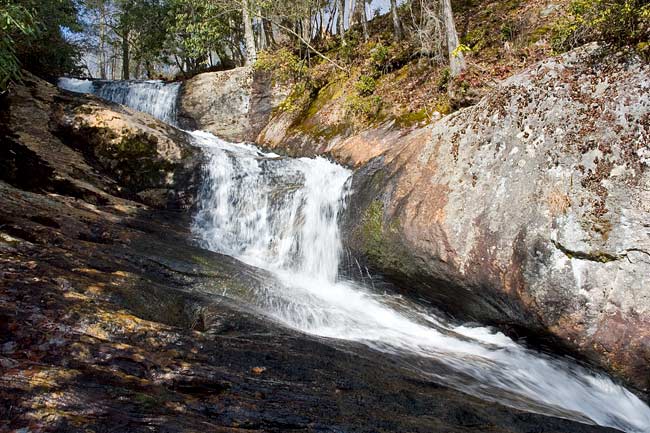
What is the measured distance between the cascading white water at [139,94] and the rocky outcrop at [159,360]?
450 inches

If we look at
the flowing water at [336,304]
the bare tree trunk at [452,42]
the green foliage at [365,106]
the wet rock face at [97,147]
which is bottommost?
the flowing water at [336,304]

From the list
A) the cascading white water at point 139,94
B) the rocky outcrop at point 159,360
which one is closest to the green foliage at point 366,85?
the rocky outcrop at point 159,360

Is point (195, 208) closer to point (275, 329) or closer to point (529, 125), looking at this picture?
point (275, 329)

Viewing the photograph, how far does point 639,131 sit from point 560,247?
1655mm

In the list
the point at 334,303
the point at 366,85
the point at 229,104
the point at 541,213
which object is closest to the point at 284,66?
the point at 229,104

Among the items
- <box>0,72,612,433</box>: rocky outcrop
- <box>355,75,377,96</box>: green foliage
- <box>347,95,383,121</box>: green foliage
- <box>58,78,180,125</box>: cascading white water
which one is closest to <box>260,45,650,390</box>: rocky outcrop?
<box>0,72,612,433</box>: rocky outcrop

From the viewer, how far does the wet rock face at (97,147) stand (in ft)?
25.3

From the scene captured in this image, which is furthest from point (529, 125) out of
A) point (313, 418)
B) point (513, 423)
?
point (313, 418)

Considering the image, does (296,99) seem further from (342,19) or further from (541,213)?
(541,213)

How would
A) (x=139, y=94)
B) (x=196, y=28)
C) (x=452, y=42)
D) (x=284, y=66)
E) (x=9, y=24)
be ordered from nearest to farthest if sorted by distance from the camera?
Answer: (x=9, y=24), (x=452, y=42), (x=284, y=66), (x=139, y=94), (x=196, y=28)

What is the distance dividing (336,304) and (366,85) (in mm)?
7655

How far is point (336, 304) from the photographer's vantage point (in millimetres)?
6418

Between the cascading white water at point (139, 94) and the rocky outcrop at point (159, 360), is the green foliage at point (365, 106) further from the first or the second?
the cascading white water at point (139, 94)

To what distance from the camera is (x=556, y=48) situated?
25.1 ft
